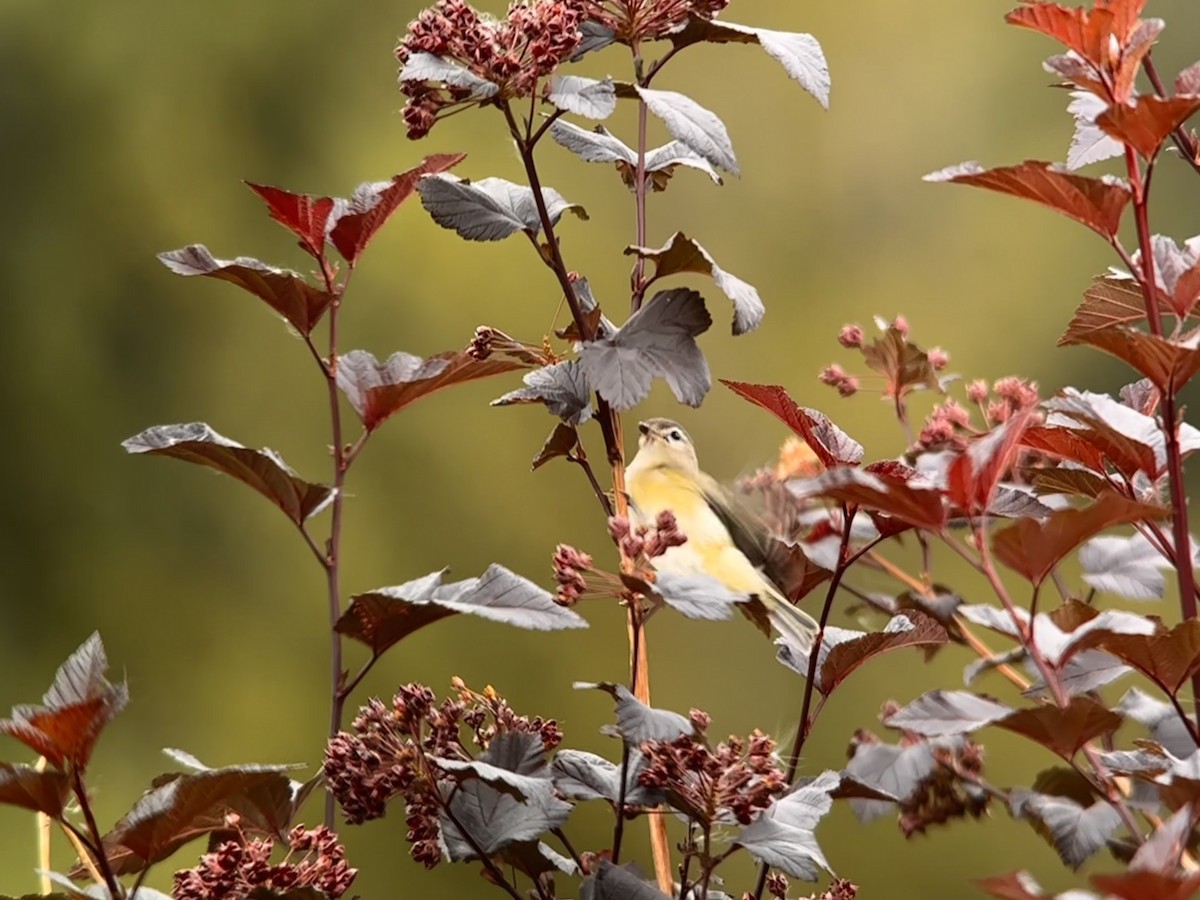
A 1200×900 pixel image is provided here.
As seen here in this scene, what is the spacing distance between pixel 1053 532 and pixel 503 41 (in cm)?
31

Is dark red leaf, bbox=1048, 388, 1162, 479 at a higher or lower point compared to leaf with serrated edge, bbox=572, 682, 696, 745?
higher

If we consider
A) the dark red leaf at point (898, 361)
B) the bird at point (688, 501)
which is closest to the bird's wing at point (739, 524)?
the bird at point (688, 501)

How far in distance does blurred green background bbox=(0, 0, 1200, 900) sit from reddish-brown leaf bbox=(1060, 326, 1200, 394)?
6.10ft

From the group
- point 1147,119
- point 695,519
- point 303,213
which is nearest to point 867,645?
point 1147,119

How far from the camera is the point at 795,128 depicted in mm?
2711

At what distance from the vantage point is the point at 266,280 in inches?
25.4

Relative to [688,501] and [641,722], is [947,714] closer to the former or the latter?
[641,722]

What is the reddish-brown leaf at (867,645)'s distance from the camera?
58 centimetres

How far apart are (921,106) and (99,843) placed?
2.47 metres

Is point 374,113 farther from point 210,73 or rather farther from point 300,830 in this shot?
point 300,830

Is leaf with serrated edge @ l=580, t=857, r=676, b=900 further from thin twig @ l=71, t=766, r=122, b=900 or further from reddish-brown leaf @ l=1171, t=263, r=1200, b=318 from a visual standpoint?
reddish-brown leaf @ l=1171, t=263, r=1200, b=318

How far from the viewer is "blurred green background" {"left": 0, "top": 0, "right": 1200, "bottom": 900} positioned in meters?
2.47

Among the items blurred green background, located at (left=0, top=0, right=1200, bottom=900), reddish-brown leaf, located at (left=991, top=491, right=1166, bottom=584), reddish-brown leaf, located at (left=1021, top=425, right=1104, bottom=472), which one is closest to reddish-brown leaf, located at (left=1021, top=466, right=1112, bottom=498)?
reddish-brown leaf, located at (left=1021, top=425, right=1104, bottom=472)

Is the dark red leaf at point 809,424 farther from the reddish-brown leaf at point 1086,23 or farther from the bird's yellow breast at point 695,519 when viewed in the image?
the bird's yellow breast at point 695,519
